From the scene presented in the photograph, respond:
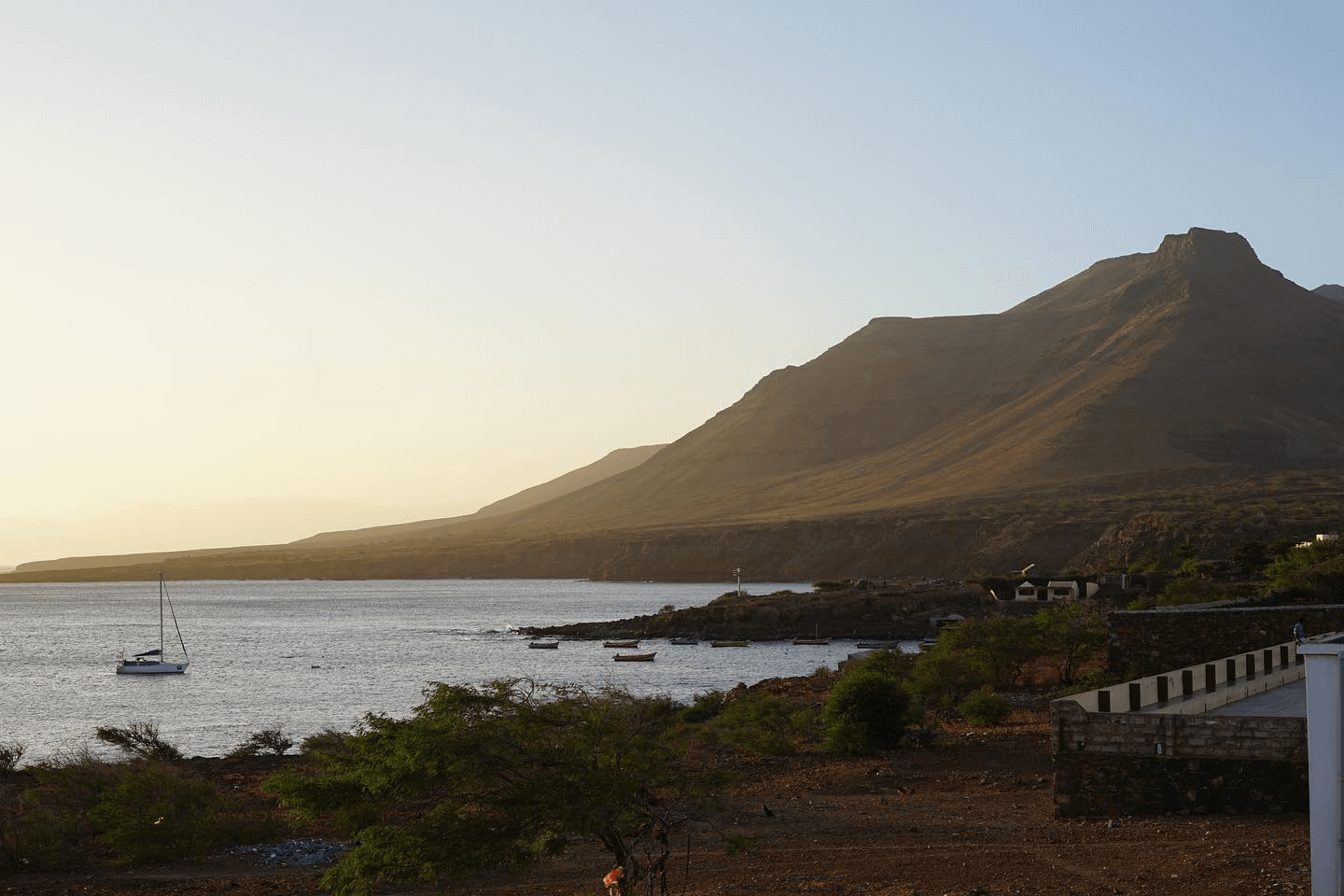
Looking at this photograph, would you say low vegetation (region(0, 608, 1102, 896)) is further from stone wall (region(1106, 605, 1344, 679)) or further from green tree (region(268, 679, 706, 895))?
stone wall (region(1106, 605, 1344, 679))

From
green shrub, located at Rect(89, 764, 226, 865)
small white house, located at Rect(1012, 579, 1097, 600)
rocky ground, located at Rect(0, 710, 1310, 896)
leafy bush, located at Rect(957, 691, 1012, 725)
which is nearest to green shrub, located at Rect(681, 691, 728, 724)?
leafy bush, located at Rect(957, 691, 1012, 725)

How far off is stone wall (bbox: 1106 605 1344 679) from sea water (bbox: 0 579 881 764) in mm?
14009

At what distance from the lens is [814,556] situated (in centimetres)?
15962

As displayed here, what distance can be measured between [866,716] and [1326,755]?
16345 mm

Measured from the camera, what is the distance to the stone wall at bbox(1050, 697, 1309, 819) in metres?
15.6

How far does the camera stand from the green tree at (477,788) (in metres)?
10.9

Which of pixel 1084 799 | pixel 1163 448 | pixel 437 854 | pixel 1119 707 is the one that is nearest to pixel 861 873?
pixel 1084 799

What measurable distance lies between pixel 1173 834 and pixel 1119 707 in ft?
9.51

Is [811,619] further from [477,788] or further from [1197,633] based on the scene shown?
[477,788]

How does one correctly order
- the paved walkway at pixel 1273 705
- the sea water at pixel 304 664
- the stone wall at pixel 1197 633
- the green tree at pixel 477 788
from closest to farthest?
the green tree at pixel 477 788
the paved walkway at pixel 1273 705
the stone wall at pixel 1197 633
the sea water at pixel 304 664

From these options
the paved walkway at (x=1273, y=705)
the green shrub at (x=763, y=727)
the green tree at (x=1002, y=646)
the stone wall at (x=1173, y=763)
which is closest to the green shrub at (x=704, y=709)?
the green shrub at (x=763, y=727)

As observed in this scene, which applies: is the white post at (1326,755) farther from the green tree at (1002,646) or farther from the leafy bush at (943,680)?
the green tree at (1002,646)

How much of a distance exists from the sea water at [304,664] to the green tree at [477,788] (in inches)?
315

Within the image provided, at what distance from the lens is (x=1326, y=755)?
410 inches
